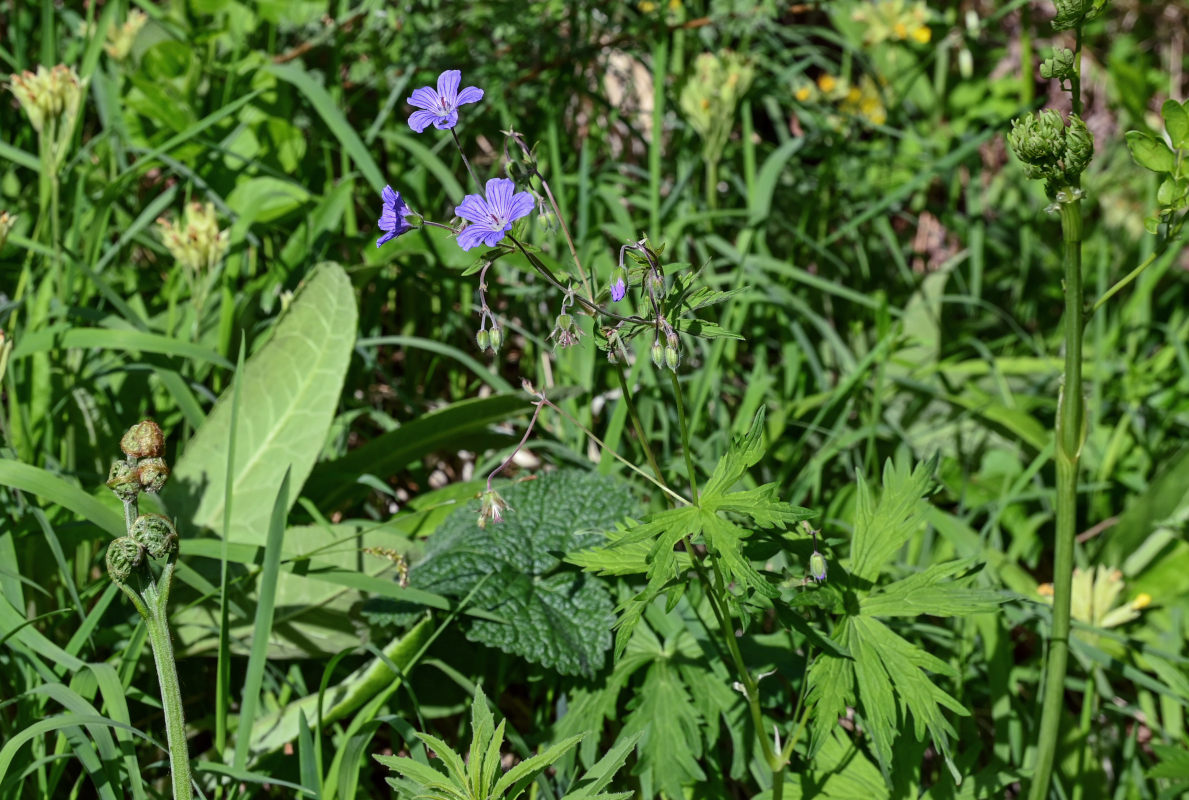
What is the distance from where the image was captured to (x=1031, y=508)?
259 cm

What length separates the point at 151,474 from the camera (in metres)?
1.29

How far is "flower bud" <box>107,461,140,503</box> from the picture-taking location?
1.27m

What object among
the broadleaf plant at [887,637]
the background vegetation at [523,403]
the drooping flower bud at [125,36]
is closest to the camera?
the broadleaf plant at [887,637]

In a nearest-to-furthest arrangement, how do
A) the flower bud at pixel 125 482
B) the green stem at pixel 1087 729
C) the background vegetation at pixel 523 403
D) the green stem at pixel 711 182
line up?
the flower bud at pixel 125 482
the background vegetation at pixel 523 403
the green stem at pixel 1087 729
the green stem at pixel 711 182

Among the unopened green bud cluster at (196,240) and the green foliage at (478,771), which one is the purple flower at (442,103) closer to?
the green foliage at (478,771)

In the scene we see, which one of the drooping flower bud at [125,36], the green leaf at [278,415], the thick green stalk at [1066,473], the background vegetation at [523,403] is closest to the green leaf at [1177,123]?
the thick green stalk at [1066,473]

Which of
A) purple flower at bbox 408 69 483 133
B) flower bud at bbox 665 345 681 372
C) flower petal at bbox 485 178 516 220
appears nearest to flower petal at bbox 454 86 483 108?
purple flower at bbox 408 69 483 133

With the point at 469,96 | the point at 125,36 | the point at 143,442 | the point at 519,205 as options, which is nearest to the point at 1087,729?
the point at 519,205

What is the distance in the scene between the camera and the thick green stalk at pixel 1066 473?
4.41 ft

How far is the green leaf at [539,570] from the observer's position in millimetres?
1724

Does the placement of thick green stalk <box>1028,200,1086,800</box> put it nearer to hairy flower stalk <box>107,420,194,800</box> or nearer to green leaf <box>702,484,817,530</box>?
green leaf <box>702,484,817,530</box>

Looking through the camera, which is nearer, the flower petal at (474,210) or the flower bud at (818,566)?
the flower petal at (474,210)

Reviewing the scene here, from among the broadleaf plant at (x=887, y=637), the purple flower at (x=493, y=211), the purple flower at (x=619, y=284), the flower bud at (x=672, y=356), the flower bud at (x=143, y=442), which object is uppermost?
the purple flower at (x=493, y=211)

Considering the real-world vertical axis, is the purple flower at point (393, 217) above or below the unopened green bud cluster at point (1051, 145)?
below
